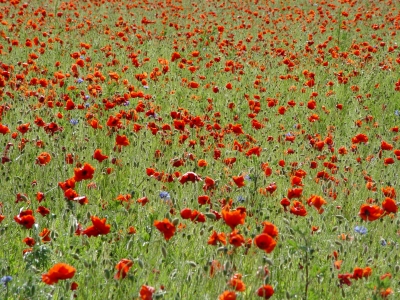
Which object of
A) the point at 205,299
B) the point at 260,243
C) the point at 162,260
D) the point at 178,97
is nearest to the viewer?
the point at 260,243

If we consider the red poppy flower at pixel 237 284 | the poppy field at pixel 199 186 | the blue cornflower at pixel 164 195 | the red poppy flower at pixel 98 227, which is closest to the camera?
the red poppy flower at pixel 237 284

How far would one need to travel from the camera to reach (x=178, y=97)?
6.72 m

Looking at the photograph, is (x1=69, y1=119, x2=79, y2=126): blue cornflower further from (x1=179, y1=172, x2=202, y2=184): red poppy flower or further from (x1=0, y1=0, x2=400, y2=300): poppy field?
(x1=179, y1=172, x2=202, y2=184): red poppy flower

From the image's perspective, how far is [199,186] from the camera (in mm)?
4320

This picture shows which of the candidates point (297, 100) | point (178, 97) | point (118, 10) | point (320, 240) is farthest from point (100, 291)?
point (118, 10)

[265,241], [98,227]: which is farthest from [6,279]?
[265,241]

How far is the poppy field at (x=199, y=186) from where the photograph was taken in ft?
8.94

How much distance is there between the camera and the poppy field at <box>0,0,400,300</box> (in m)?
2.72

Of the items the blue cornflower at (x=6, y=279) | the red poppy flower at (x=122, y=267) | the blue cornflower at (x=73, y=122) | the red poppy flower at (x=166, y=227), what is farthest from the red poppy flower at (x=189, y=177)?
the blue cornflower at (x=73, y=122)

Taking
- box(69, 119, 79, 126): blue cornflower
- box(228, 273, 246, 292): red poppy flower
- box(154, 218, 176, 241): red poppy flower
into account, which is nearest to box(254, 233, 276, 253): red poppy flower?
box(228, 273, 246, 292): red poppy flower

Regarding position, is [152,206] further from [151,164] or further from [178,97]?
[178,97]

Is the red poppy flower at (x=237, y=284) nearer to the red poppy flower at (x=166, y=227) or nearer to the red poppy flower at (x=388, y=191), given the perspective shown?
the red poppy flower at (x=166, y=227)

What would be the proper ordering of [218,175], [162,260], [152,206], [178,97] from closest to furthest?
1. [162,260]
2. [152,206]
3. [218,175]
4. [178,97]

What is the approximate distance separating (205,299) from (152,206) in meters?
1.26
